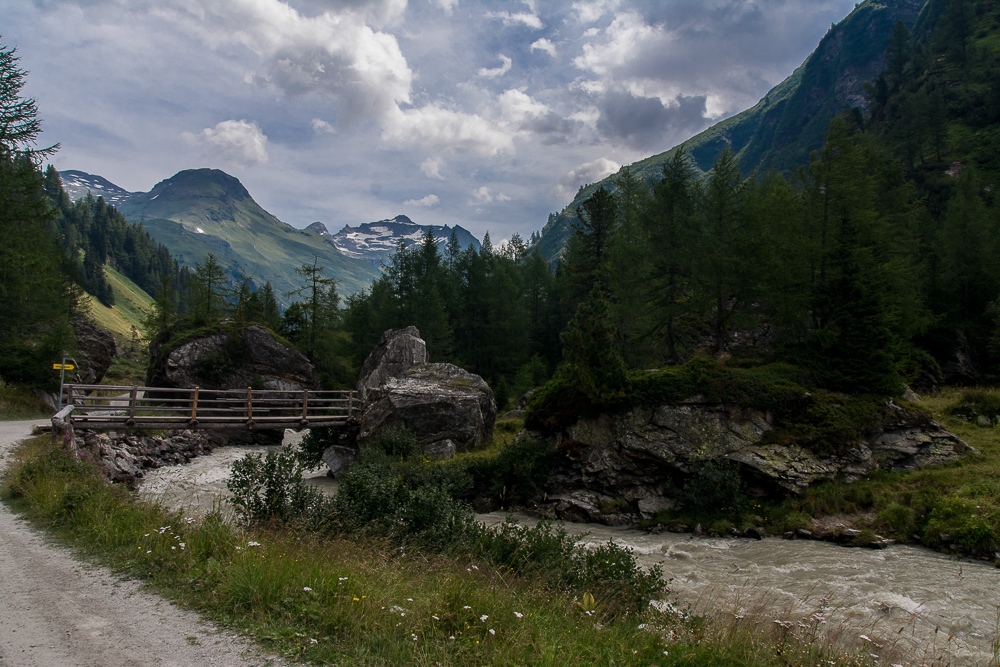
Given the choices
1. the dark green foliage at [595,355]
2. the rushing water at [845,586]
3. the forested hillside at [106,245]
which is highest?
the forested hillside at [106,245]

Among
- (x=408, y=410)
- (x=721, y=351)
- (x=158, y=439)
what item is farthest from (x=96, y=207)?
(x=721, y=351)

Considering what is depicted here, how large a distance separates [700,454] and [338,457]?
17997 millimetres

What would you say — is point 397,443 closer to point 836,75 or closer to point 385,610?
point 385,610

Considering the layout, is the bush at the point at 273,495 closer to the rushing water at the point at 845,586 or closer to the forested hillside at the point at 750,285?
the rushing water at the point at 845,586

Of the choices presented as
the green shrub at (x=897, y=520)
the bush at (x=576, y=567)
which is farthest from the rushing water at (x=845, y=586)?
the bush at (x=576, y=567)

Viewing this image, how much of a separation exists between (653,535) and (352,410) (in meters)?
16.6

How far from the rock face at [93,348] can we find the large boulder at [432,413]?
28.7 m

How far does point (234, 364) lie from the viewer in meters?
34.8

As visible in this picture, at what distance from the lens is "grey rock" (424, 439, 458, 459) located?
22.0 m

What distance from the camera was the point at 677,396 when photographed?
18031 millimetres

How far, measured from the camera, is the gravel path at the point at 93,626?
4484 mm

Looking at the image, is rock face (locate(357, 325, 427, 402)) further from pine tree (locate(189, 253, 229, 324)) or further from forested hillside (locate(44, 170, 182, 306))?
forested hillside (locate(44, 170, 182, 306))

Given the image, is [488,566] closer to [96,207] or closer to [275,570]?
[275,570]

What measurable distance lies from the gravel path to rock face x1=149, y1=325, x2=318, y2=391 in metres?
30.0
